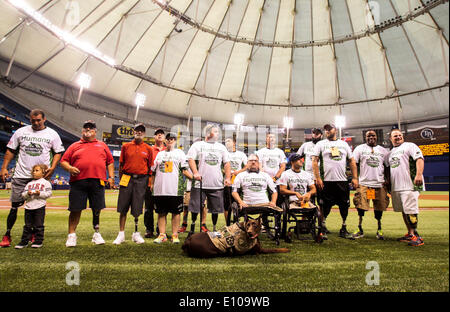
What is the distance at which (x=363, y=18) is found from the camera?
714 inches

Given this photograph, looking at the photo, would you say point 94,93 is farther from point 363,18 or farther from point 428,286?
point 428,286

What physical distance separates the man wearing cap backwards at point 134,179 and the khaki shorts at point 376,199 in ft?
13.9

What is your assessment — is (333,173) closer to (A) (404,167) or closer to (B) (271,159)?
(A) (404,167)

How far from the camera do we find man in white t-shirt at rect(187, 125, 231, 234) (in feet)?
15.1

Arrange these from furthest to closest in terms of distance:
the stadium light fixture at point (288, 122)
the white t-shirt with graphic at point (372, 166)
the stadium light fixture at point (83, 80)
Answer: the stadium light fixture at point (288, 122), the stadium light fixture at point (83, 80), the white t-shirt with graphic at point (372, 166)

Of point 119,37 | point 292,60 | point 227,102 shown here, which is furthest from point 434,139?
point 119,37

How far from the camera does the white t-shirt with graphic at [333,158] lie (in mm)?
4871

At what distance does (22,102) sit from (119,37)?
34.3ft

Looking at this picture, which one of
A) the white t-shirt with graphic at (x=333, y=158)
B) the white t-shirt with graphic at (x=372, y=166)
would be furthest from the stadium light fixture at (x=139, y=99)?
the white t-shirt with graphic at (x=372, y=166)

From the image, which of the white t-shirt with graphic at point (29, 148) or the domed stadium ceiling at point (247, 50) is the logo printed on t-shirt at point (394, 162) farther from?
the domed stadium ceiling at point (247, 50)

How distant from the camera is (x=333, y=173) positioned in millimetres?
4875

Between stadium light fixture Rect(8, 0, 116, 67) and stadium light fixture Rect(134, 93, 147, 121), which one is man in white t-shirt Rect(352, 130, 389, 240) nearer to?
stadium light fixture Rect(8, 0, 116, 67)

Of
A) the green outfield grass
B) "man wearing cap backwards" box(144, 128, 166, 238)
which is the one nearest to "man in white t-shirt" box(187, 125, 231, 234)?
"man wearing cap backwards" box(144, 128, 166, 238)

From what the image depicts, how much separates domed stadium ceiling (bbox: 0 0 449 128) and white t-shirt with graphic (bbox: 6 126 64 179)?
1569cm
